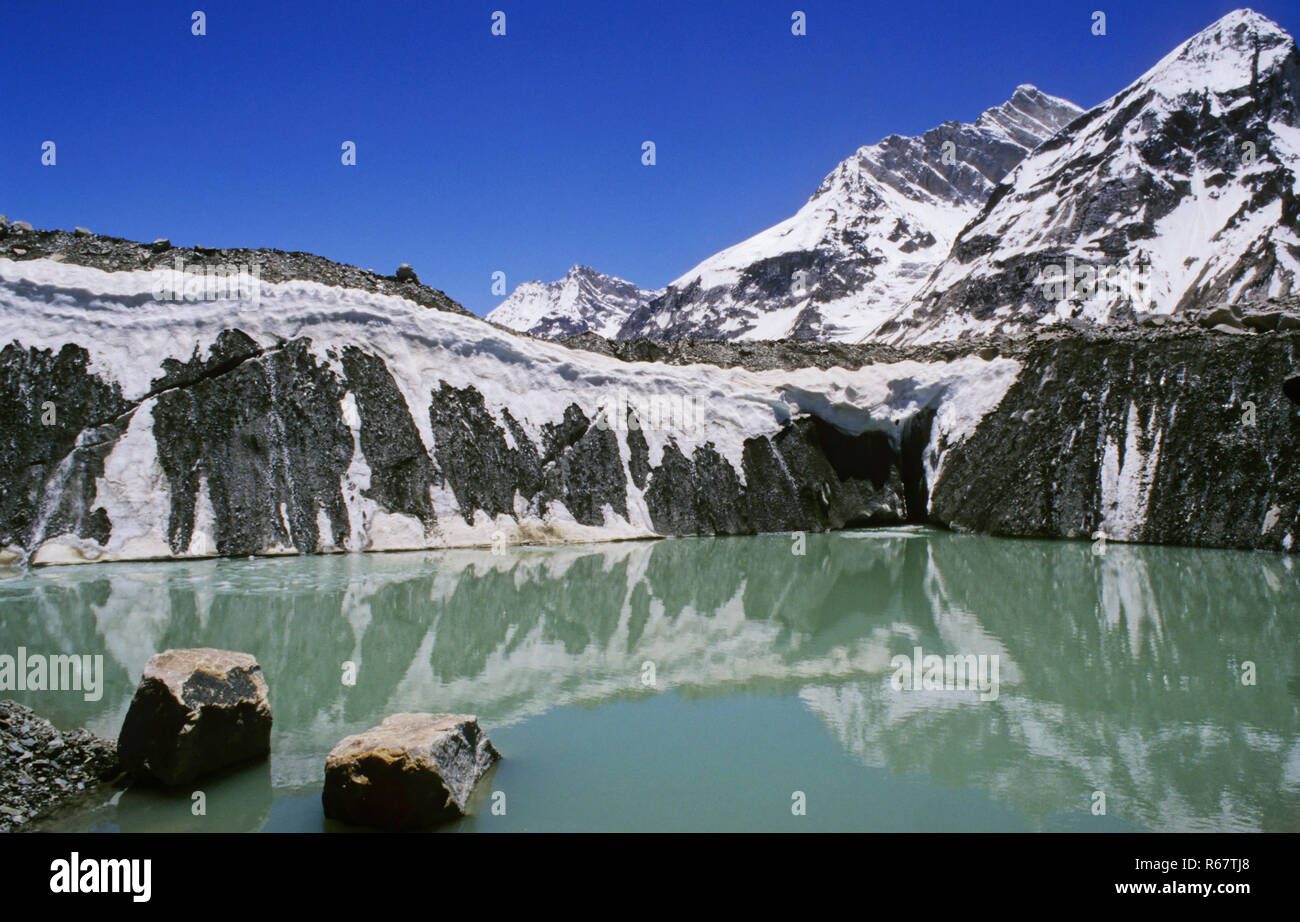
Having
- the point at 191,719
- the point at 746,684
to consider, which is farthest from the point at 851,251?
the point at 191,719

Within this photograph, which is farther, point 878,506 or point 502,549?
point 878,506

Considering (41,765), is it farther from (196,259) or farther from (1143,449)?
(1143,449)

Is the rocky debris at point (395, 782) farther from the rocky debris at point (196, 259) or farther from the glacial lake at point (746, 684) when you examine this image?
the rocky debris at point (196, 259)

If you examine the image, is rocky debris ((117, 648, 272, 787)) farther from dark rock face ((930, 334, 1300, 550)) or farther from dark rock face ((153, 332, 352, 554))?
→ dark rock face ((930, 334, 1300, 550))

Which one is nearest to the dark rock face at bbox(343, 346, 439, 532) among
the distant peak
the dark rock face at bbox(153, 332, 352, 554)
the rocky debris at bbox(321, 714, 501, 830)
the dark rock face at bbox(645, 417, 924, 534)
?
the dark rock face at bbox(153, 332, 352, 554)

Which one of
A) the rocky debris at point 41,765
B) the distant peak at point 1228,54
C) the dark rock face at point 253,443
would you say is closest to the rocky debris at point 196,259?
the dark rock face at point 253,443
